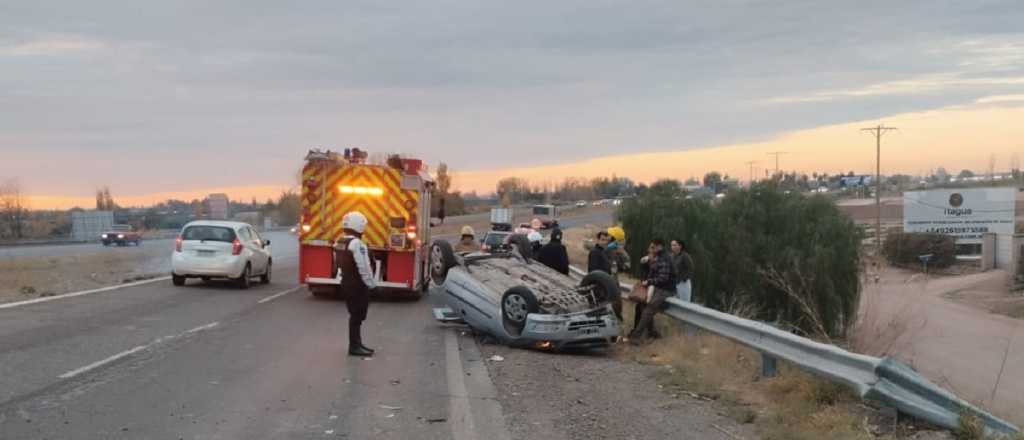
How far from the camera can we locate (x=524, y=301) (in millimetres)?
11711

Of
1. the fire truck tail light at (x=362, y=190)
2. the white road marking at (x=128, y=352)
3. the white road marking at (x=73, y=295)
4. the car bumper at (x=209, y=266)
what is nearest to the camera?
the white road marking at (x=128, y=352)

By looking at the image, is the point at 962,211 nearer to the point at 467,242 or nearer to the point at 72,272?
the point at 467,242

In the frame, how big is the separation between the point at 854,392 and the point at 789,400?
779 mm

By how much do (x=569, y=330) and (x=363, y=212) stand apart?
814 cm

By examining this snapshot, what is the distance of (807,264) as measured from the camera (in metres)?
32.8

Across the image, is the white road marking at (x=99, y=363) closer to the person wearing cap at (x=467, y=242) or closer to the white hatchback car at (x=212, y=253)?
the person wearing cap at (x=467, y=242)

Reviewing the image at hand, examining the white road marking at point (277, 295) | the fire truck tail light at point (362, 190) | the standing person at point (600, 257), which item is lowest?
the white road marking at point (277, 295)

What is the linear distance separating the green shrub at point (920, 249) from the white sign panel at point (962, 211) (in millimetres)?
1277

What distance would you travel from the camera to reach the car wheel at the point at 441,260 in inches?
547

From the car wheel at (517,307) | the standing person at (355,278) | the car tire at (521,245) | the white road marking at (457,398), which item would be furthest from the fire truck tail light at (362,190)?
the car wheel at (517,307)

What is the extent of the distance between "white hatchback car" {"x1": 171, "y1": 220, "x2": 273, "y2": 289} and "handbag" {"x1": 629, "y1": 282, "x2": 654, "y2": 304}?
37.1ft

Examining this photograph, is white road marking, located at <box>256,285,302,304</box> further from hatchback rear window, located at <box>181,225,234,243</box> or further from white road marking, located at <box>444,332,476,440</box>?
white road marking, located at <box>444,332,476,440</box>

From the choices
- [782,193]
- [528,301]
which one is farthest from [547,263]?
[782,193]

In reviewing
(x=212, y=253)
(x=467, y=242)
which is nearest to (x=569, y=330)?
(x=467, y=242)
